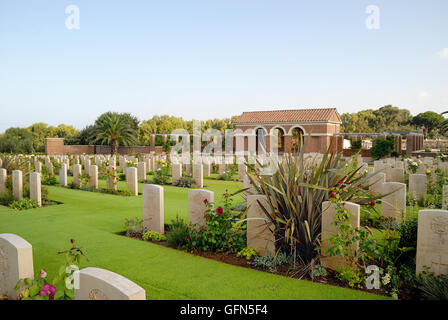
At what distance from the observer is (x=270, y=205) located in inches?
181

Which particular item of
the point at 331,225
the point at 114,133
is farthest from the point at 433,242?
the point at 114,133

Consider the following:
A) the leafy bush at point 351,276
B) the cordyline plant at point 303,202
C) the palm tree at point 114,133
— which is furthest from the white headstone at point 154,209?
the palm tree at point 114,133

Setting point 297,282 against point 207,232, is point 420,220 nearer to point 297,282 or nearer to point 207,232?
point 297,282

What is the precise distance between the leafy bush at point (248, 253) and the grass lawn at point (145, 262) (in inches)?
12.0

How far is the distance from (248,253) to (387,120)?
76.6 metres

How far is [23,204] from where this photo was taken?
29.1ft

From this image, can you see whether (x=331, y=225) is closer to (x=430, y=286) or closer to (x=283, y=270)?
(x=283, y=270)

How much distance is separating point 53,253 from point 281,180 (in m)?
3.62

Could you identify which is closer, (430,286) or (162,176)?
(430,286)

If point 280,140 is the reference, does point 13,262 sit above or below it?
below

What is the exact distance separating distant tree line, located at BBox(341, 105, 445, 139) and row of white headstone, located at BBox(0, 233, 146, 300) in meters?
60.4

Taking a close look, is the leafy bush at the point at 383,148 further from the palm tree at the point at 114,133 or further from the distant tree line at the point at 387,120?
the distant tree line at the point at 387,120

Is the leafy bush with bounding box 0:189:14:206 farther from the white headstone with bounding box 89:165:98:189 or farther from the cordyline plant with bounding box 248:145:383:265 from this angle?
the cordyline plant with bounding box 248:145:383:265
